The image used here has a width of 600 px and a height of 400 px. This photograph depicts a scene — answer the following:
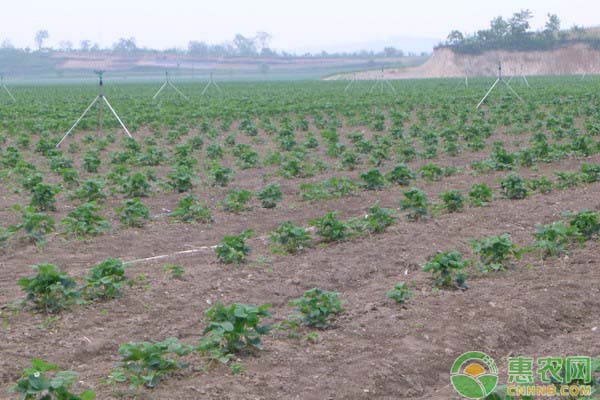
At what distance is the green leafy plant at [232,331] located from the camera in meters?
6.01

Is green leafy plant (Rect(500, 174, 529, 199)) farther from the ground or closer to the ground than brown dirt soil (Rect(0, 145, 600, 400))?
farther from the ground

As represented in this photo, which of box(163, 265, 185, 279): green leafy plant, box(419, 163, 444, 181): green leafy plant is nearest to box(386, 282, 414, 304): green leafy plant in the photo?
box(163, 265, 185, 279): green leafy plant

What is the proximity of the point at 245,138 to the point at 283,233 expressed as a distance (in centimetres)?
1342

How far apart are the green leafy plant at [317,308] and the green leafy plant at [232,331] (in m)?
0.53

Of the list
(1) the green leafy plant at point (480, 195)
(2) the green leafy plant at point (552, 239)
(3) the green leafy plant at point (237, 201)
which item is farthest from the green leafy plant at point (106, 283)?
(1) the green leafy plant at point (480, 195)

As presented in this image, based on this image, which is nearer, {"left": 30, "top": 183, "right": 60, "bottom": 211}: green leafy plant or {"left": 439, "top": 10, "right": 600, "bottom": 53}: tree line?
{"left": 30, "top": 183, "right": 60, "bottom": 211}: green leafy plant

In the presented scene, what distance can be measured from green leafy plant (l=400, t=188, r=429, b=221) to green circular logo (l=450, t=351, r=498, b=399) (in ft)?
14.9

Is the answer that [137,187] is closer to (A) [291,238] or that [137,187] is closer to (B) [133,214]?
(B) [133,214]

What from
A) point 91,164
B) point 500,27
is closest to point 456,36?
point 500,27

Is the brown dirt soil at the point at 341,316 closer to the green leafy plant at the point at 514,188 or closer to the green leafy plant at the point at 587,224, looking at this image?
the green leafy plant at the point at 587,224

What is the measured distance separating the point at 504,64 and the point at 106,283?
9510 centimetres

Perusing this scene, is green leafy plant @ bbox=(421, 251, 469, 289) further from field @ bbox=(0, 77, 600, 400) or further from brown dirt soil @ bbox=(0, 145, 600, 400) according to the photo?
brown dirt soil @ bbox=(0, 145, 600, 400)

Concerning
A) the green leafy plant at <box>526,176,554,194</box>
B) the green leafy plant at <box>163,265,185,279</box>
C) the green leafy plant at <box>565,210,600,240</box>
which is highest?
the green leafy plant at <box>565,210,600,240</box>

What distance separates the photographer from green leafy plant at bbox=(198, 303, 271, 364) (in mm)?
6008
